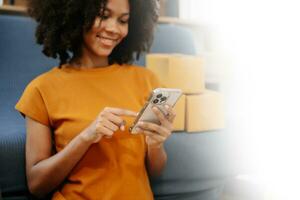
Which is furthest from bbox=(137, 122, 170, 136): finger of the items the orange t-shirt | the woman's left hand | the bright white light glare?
the bright white light glare

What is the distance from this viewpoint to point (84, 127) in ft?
3.55

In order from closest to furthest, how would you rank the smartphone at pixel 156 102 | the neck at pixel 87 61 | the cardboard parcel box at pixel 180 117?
the smartphone at pixel 156 102 → the neck at pixel 87 61 → the cardboard parcel box at pixel 180 117

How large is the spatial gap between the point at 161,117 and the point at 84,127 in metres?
0.20

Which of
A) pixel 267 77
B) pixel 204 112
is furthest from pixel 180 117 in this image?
pixel 267 77

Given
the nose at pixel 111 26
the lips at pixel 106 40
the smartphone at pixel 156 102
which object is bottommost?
the smartphone at pixel 156 102

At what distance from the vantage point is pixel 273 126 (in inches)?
78.5

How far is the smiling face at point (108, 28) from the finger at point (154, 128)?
247mm

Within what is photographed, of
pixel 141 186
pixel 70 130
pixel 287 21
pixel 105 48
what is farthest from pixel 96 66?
pixel 287 21

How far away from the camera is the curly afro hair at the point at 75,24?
1117 millimetres

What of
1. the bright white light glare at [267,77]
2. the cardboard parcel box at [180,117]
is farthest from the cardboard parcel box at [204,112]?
the bright white light glare at [267,77]

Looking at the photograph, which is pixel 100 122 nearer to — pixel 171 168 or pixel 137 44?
pixel 137 44

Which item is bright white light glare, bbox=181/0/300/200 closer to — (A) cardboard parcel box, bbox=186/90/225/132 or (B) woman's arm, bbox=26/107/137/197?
(A) cardboard parcel box, bbox=186/90/225/132

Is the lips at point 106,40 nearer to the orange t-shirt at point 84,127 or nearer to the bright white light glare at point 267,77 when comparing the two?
the orange t-shirt at point 84,127

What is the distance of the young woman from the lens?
1.07 m
